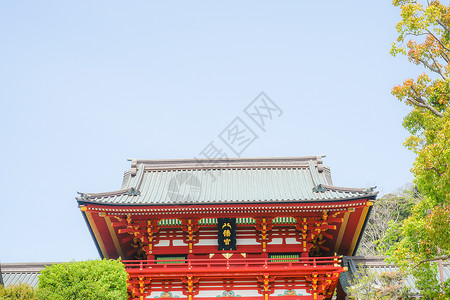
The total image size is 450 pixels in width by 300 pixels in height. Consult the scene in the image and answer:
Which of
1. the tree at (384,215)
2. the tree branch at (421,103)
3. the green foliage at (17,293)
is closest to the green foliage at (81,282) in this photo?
the green foliage at (17,293)

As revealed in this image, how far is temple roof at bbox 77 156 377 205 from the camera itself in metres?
18.0

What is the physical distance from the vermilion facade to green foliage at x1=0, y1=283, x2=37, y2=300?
154 inches

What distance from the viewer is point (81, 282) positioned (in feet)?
47.3

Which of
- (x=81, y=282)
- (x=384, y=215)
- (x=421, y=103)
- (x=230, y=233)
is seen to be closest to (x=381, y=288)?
(x=230, y=233)

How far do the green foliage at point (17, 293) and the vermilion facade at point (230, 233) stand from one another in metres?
3.91

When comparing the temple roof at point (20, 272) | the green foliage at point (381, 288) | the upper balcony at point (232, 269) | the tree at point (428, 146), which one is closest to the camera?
the tree at point (428, 146)

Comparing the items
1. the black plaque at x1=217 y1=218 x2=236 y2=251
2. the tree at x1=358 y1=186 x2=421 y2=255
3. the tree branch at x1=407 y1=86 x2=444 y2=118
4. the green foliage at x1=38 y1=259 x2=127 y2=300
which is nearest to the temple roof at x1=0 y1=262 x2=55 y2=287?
the green foliage at x1=38 y1=259 x2=127 y2=300

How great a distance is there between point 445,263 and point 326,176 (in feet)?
19.7

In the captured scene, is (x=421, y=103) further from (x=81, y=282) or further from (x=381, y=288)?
(x=81, y=282)

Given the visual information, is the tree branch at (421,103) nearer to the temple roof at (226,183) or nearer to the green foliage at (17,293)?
A: the temple roof at (226,183)

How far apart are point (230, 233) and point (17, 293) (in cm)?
783

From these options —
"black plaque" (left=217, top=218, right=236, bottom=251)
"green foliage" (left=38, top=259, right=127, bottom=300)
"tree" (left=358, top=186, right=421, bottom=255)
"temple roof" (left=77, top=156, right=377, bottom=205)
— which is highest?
"tree" (left=358, top=186, right=421, bottom=255)

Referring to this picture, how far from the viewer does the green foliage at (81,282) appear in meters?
14.2

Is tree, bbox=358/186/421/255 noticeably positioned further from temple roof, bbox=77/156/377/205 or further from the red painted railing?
the red painted railing
